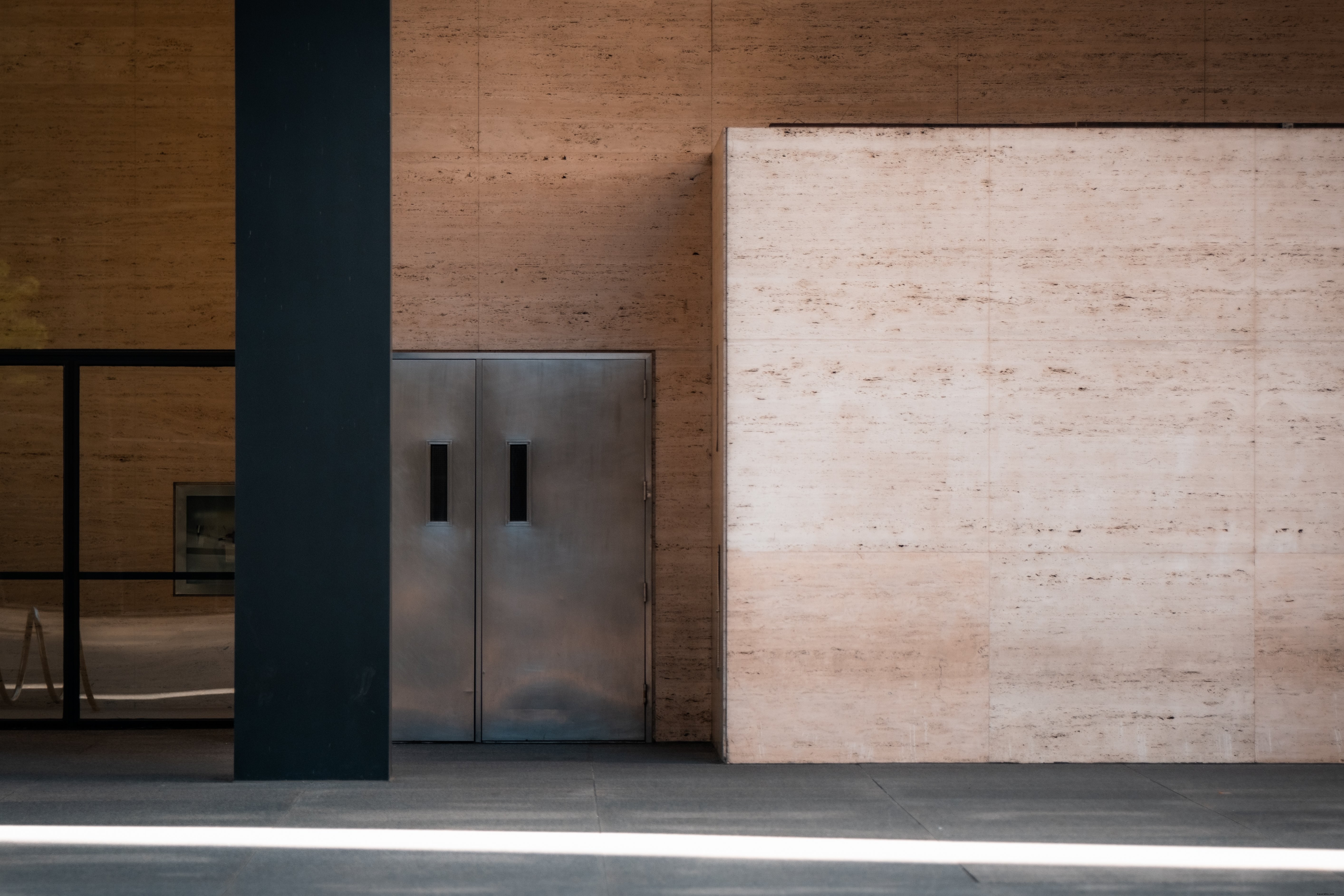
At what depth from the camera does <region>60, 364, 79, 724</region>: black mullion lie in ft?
31.6

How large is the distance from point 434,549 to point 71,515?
2.91m

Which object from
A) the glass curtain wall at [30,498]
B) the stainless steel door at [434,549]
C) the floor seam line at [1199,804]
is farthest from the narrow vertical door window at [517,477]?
the floor seam line at [1199,804]

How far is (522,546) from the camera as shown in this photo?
30.7 ft

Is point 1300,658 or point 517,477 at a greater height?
point 517,477

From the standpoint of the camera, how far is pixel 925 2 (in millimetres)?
9375

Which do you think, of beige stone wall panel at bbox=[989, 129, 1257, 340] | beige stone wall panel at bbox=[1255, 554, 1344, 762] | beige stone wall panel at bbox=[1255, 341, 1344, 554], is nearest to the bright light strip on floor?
beige stone wall panel at bbox=[1255, 554, 1344, 762]

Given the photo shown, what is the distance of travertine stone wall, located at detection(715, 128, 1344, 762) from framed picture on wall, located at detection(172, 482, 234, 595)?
4131mm

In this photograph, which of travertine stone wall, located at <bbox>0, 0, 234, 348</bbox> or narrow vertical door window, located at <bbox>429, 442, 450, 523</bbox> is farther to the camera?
travertine stone wall, located at <bbox>0, 0, 234, 348</bbox>

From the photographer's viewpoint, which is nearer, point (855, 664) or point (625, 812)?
point (625, 812)

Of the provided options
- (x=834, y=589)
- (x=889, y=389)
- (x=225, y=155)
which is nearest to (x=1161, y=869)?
(x=834, y=589)

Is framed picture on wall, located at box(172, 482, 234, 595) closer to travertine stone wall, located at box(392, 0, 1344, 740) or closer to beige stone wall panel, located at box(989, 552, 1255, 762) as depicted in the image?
travertine stone wall, located at box(392, 0, 1344, 740)

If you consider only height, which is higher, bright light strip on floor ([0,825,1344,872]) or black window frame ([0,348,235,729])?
black window frame ([0,348,235,729])

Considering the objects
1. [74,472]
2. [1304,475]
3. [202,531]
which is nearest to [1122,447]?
[1304,475]

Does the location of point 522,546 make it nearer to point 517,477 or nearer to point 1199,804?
point 517,477
